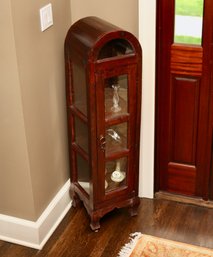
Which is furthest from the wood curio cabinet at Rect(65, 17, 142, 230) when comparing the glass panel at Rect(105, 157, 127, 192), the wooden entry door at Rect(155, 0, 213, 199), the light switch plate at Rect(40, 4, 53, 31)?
the wooden entry door at Rect(155, 0, 213, 199)

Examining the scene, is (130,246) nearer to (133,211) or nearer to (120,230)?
Result: (120,230)

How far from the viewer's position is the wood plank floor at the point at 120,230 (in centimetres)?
273

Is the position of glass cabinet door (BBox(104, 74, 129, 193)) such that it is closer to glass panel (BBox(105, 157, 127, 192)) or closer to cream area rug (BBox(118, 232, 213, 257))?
glass panel (BBox(105, 157, 127, 192))

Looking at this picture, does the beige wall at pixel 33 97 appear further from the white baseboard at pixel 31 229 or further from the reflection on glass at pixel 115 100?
the reflection on glass at pixel 115 100

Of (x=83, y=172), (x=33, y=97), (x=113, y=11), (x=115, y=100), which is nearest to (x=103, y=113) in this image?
(x=115, y=100)

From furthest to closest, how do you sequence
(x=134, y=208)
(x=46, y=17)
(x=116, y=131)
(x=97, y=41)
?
(x=134, y=208), (x=116, y=131), (x=46, y=17), (x=97, y=41)

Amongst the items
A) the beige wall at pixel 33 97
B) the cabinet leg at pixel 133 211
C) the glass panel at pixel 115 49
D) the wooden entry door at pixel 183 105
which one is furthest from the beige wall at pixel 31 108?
the wooden entry door at pixel 183 105

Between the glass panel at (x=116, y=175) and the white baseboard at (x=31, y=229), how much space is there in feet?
1.10

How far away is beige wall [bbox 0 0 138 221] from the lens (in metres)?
2.34

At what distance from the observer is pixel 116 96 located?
2656mm

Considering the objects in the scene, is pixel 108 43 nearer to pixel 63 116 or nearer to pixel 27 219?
pixel 63 116

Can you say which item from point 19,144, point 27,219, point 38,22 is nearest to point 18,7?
point 38,22

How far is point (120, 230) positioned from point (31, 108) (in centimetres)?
89

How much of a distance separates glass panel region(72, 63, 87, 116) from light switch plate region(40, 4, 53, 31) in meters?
0.25
